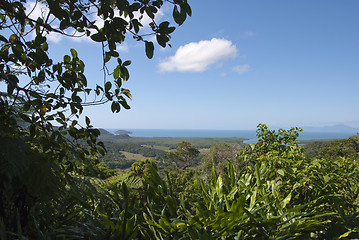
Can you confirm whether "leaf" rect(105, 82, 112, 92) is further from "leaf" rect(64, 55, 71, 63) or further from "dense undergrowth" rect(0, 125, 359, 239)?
"dense undergrowth" rect(0, 125, 359, 239)

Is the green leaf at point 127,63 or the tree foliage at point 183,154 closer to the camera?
the green leaf at point 127,63

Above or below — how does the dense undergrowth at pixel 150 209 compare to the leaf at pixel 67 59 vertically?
below

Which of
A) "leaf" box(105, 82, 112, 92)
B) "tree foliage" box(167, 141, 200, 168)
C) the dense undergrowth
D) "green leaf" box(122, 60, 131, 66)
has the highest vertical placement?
"green leaf" box(122, 60, 131, 66)

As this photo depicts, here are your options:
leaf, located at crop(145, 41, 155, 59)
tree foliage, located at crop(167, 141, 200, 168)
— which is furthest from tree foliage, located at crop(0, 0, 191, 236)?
tree foliage, located at crop(167, 141, 200, 168)

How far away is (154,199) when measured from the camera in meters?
1.53

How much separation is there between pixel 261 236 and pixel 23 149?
49.1 inches

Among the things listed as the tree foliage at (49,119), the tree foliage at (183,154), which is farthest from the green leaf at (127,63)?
the tree foliage at (183,154)

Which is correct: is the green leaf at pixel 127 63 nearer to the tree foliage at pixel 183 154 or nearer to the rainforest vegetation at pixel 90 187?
the rainforest vegetation at pixel 90 187

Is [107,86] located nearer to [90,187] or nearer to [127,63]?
[127,63]

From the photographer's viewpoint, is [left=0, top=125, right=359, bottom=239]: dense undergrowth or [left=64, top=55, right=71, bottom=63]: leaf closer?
[left=0, top=125, right=359, bottom=239]: dense undergrowth

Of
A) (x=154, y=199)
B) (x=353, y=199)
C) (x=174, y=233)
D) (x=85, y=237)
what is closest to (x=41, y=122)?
(x=85, y=237)

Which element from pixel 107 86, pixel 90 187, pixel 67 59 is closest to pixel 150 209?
pixel 90 187

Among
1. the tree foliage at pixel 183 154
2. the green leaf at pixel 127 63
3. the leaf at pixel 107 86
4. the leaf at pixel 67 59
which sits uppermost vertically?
the leaf at pixel 67 59

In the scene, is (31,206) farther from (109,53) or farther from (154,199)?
(109,53)
